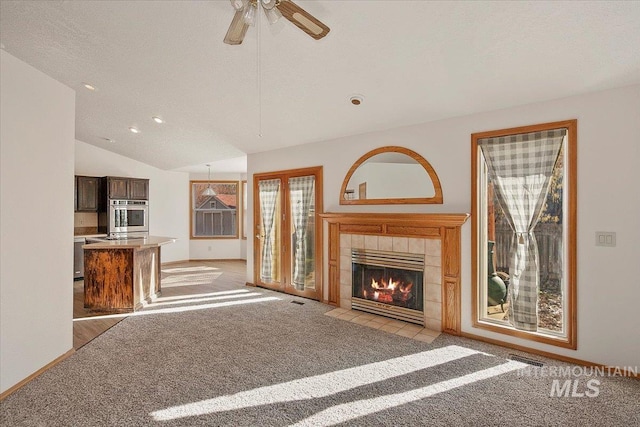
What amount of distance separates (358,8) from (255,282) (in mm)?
4710

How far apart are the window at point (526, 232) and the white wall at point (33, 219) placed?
4.16 m

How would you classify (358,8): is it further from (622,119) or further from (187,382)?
(187,382)

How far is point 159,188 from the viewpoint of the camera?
7863mm

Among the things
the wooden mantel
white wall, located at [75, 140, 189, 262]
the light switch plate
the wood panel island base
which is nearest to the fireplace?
the wooden mantel

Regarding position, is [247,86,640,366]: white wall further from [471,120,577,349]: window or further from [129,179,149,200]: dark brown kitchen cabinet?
[129,179,149,200]: dark brown kitchen cabinet

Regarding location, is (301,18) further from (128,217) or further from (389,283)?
(128,217)

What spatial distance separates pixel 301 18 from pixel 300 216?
3.48 meters

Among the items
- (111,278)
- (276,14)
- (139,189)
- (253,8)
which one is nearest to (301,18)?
(276,14)

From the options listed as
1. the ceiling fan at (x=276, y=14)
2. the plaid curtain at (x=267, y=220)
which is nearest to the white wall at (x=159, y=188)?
the plaid curtain at (x=267, y=220)

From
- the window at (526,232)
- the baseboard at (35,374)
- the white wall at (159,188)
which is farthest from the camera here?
the white wall at (159,188)

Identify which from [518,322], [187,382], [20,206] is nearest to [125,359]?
[187,382]

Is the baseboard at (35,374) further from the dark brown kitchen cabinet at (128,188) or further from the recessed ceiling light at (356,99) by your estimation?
the dark brown kitchen cabinet at (128,188)

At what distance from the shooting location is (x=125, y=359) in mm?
2840

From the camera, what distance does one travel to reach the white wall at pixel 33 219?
2.33 meters
